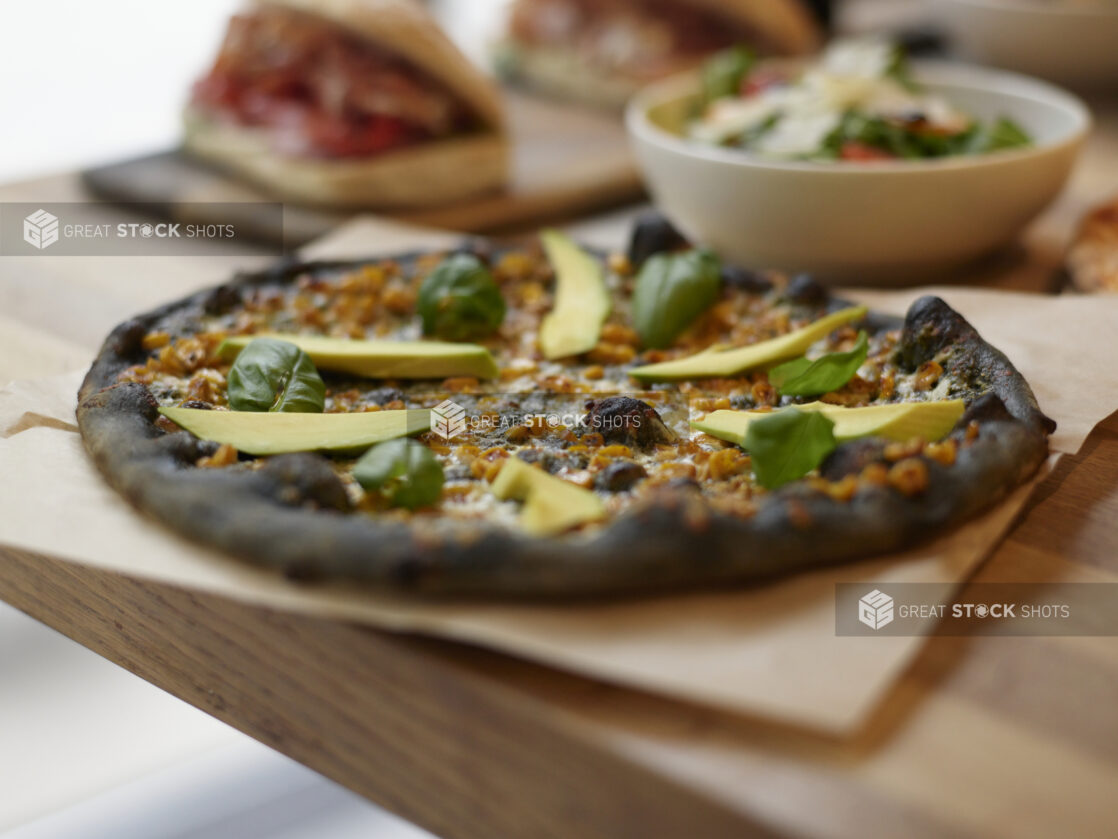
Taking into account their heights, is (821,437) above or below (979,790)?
above

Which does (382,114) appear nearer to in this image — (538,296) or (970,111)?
(538,296)

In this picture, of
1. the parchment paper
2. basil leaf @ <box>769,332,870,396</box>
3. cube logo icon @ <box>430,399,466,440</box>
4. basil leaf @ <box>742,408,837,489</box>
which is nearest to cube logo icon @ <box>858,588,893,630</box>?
the parchment paper

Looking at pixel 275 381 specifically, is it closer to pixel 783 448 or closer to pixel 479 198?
pixel 783 448

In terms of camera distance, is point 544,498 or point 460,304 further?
point 460,304

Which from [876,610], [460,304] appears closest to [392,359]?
[460,304]

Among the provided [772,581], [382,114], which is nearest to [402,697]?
[772,581]

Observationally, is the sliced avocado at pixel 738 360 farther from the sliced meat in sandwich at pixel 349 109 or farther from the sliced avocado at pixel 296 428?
the sliced meat in sandwich at pixel 349 109

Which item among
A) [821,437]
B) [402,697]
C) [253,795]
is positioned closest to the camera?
[402,697]
